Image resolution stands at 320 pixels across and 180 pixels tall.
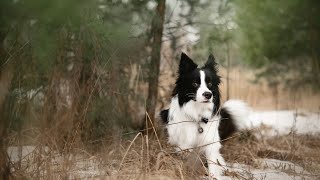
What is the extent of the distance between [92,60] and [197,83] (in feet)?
3.56

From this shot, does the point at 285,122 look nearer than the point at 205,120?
No

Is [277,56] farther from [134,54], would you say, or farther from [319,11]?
[134,54]

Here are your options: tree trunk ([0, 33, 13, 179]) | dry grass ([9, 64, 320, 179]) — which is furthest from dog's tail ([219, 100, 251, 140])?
tree trunk ([0, 33, 13, 179])

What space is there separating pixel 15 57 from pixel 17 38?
146 millimetres

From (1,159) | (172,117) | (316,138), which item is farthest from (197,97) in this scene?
(316,138)

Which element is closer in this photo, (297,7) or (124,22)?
(124,22)

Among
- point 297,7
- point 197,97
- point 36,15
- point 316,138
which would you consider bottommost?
point 316,138

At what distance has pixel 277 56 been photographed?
33.9ft

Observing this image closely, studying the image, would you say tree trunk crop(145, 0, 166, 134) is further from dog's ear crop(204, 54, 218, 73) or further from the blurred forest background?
dog's ear crop(204, 54, 218, 73)

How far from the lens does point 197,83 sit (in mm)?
4738

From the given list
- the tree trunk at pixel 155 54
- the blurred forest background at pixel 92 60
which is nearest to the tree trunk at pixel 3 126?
the blurred forest background at pixel 92 60

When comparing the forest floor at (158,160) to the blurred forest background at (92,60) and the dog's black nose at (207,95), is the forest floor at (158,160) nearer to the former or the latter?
the blurred forest background at (92,60)

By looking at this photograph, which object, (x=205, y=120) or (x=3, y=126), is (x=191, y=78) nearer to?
(x=205, y=120)

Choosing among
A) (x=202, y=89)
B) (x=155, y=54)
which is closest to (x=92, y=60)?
(x=202, y=89)
